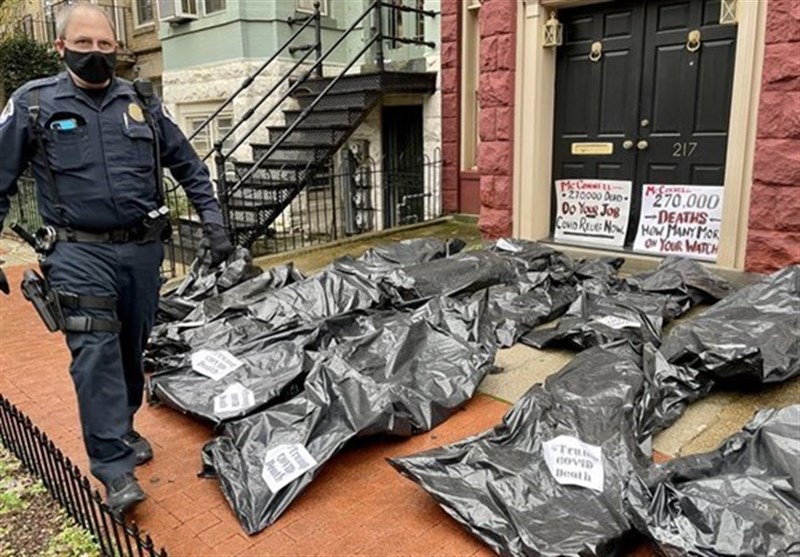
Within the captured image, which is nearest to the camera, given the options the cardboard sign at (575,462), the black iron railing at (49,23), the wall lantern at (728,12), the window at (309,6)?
the cardboard sign at (575,462)

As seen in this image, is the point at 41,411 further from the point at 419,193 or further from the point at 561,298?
the point at 419,193

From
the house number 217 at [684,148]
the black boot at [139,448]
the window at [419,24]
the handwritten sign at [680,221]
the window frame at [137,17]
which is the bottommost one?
the black boot at [139,448]

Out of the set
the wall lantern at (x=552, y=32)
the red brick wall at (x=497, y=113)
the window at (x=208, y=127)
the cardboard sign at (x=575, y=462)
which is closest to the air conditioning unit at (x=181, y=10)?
the window at (x=208, y=127)

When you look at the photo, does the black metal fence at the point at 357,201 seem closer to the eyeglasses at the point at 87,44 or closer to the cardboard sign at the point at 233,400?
the cardboard sign at the point at 233,400

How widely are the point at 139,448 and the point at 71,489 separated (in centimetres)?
38

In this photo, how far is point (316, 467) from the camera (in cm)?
240

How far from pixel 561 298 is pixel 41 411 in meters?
3.09

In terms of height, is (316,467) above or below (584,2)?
below

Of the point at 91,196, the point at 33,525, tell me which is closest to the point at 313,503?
the point at 33,525

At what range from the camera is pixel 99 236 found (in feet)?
7.72

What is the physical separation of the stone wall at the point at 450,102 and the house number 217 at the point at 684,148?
126 inches

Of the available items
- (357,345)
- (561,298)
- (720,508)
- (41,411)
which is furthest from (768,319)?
(41,411)

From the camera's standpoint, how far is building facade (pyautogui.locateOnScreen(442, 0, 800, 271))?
4238mm

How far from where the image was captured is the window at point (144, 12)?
11.7 metres
